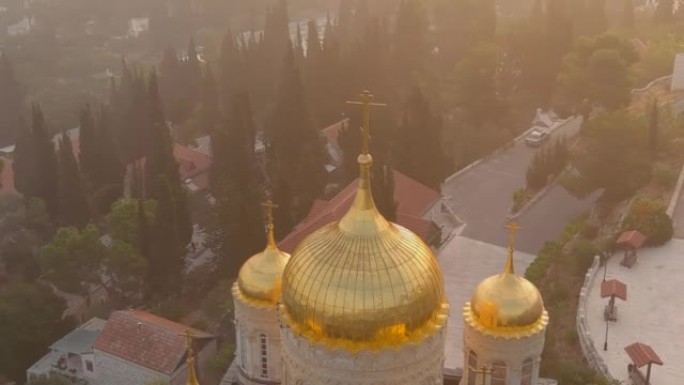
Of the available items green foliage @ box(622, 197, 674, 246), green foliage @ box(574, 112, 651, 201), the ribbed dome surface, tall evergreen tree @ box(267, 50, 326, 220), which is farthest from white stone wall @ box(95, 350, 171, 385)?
green foliage @ box(574, 112, 651, 201)

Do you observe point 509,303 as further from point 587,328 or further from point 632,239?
point 632,239

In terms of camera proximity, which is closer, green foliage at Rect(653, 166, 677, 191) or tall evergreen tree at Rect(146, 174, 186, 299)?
tall evergreen tree at Rect(146, 174, 186, 299)

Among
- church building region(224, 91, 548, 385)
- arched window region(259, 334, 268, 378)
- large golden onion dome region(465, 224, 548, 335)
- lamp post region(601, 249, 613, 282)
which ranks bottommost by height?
lamp post region(601, 249, 613, 282)

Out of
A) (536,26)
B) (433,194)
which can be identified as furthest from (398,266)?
(536,26)

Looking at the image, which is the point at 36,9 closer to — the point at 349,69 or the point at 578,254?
the point at 349,69

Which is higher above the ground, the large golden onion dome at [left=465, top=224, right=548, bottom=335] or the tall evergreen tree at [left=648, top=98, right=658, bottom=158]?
the large golden onion dome at [left=465, top=224, right=548, bottom=335]

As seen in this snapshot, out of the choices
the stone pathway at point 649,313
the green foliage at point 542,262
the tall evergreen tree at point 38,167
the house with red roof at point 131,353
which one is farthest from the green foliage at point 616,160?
the tall evergreen tree at point 38,167

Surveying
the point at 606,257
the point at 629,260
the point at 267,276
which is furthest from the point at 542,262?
the point at 267,276

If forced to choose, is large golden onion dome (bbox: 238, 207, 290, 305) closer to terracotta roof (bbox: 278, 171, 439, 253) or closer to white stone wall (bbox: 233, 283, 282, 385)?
white stone wall (bbox: 233, 283, 282, 385)
